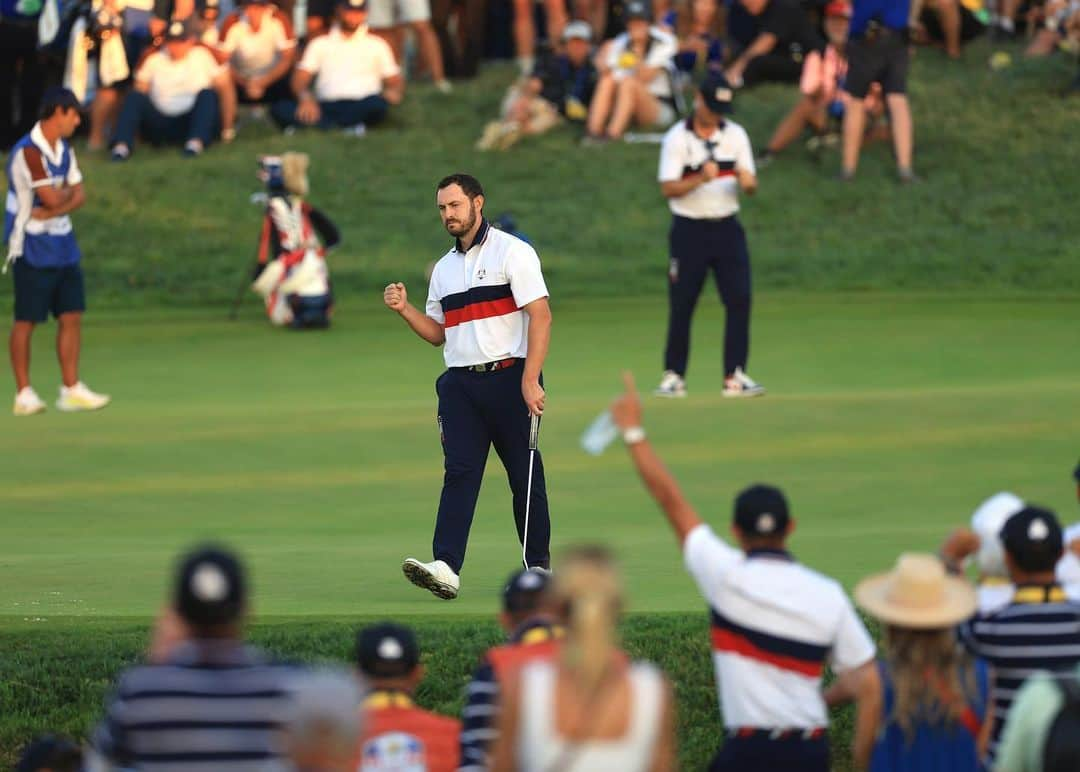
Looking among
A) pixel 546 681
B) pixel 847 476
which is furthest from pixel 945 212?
pixel 546 681

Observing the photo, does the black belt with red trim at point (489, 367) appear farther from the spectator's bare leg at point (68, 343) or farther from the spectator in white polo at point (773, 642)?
the spectator's bare leg at point (68, 343)

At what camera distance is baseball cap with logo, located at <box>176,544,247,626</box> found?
488 cm

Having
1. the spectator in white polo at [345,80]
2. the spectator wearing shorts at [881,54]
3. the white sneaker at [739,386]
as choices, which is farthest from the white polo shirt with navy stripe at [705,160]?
the spectator in white polo at [345,80]

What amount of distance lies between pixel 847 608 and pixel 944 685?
1.16 feet

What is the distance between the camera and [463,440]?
10062 mm

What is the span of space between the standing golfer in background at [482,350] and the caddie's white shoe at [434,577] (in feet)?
0.59

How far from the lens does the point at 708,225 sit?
15.3 meters

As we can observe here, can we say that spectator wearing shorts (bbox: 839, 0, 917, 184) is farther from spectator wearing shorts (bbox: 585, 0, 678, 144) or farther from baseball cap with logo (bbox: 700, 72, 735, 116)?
baseball cap with logo (bbox: 700, 72, 735, 116)

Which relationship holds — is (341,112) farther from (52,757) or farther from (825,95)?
(52,757)

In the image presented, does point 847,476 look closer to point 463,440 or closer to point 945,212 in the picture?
point 463,440

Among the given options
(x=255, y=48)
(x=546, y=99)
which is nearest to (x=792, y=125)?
(x=546, y=99)

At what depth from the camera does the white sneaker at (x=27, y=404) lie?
50.5 feet

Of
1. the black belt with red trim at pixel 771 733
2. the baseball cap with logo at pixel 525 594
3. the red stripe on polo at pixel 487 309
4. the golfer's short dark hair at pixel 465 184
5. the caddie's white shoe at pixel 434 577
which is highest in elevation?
the golfer's short dark hair at pixel 465 184

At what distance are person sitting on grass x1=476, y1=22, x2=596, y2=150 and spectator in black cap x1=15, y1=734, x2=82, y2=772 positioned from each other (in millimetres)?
19805
